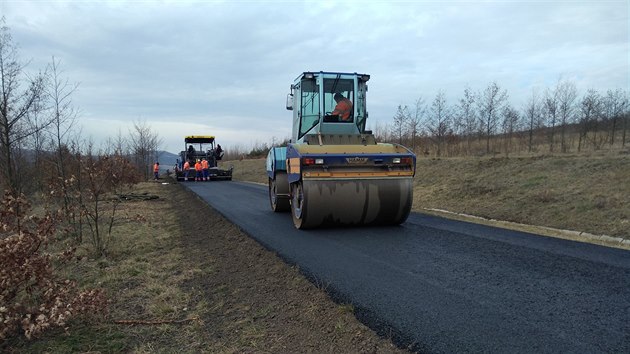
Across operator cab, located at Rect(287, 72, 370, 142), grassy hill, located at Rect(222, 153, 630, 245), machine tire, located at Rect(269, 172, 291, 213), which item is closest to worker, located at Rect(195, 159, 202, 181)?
grassy hill, located at Rect(222, 153, 630, 245)

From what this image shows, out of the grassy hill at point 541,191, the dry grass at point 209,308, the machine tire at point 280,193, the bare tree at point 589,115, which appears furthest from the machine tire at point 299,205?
the bare tree at point 589,115

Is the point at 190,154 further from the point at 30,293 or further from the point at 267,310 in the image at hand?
the point at 267,310

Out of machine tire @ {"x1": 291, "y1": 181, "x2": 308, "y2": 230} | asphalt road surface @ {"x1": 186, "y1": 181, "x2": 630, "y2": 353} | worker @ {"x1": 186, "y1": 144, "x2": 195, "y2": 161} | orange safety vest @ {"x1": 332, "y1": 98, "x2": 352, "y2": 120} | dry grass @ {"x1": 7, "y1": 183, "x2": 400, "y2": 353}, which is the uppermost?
orange safety vest @ {"x1": 332, "y1": 98, "x2": 352, "y2": 120}

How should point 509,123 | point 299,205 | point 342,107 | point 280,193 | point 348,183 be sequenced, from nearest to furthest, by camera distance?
point 348,183, point 299,205, point 342,107, point 280,193, point 509,123

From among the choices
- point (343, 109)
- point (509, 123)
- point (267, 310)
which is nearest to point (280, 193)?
point (343, 109)

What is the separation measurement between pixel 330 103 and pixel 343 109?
1.05 feet

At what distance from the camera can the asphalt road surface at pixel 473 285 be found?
11.4 ft

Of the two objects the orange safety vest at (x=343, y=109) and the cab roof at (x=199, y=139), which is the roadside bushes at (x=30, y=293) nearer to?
the orange safety vest at (x=343, y=109)

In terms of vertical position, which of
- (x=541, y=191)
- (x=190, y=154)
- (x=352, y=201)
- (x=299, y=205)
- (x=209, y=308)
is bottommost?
(x=209, y=308)

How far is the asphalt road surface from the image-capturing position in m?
3.46

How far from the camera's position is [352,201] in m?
7.87

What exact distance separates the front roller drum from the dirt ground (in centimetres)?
124

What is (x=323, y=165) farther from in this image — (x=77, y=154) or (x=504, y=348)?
(x=77, y=154)

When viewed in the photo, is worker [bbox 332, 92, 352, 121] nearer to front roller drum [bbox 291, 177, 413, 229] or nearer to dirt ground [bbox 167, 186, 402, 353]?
front roller drum [bbox 291, 177, 413, 229]
